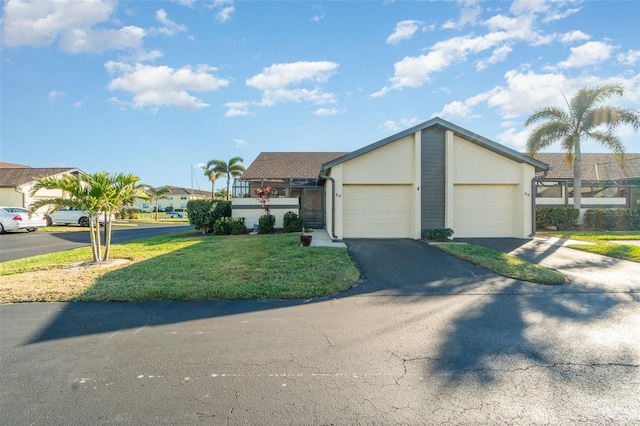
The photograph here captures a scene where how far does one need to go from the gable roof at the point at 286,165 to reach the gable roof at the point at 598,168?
50.9 feet

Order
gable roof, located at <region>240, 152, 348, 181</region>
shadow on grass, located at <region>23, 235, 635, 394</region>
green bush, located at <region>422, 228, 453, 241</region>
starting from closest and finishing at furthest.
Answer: shadow on grass, located at <region>23, 235, 635, 394</region> → green bush, located at <region>422, 228, 453, 241</region> → gable roof, located at <region>240, 152, 348, 181</region>

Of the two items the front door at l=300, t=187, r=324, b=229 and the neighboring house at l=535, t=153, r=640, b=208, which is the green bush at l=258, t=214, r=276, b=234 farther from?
the neighboring house at l=535, t=153, r=640, b=208

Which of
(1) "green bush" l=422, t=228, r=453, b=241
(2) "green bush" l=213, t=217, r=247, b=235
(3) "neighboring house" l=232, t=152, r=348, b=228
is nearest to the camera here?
(1) "green bush" l=422, t=228, r=453, b=241

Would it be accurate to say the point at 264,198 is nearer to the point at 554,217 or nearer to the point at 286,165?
the point at 286,165

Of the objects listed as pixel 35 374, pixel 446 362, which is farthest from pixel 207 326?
pixel 446 362

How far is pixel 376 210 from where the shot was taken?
12.5 meters

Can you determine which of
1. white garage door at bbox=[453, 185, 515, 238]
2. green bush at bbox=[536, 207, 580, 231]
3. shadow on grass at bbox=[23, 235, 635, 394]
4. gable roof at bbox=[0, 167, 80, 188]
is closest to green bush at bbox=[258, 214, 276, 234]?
shadow on grass at bbox=[23, 235, 635, 394]

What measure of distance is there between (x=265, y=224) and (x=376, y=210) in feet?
18.4

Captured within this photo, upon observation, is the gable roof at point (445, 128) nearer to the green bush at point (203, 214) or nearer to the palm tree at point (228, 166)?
the green bush at point (203, 214)

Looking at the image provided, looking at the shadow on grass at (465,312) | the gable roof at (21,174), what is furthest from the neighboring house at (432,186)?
the gable roof at (21,174)

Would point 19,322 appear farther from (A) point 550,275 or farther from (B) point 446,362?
(A) point 550,275

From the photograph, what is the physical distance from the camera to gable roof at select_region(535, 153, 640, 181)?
2072 cm

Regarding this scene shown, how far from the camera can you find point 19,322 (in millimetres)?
4359

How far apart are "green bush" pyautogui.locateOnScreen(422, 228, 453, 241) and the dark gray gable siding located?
338mm
